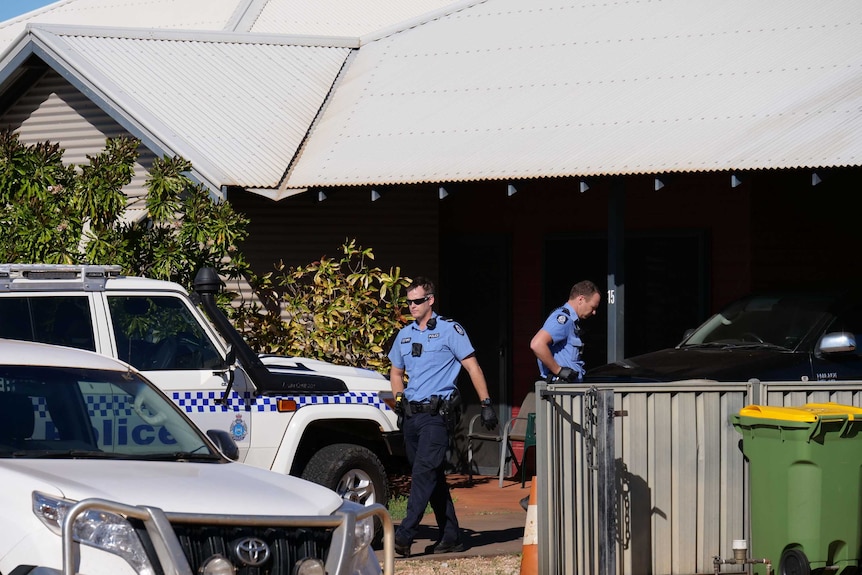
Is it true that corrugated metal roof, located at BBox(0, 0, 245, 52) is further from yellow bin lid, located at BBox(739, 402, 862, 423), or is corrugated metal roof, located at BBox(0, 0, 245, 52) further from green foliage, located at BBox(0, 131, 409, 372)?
yellow bin lid, located at BBox(739, 402, 862, 423)

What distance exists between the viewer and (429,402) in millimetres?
9133

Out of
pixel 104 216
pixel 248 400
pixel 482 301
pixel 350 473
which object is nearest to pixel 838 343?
pixel 350 473

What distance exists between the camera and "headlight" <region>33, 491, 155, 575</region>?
5.09 meters

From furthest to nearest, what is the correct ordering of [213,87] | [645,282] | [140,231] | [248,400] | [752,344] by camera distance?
[213,87] → [645,282] → [140,231] → [752,344] → [248,400]

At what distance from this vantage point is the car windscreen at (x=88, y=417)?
6.09 meters

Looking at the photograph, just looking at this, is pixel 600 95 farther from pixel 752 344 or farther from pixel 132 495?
pixel 132 495

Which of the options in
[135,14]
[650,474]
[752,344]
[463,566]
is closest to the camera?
[650,474]

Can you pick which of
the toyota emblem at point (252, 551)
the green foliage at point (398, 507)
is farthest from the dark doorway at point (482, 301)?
the toyota emblem at point (252, 551)

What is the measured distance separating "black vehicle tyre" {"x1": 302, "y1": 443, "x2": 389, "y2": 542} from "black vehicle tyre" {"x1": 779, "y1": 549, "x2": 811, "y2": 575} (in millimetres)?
3032

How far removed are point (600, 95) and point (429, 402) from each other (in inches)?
204

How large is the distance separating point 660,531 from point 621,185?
15.8 feet

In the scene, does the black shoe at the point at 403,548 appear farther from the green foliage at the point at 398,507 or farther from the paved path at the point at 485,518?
the green foliage at the point at 398,507

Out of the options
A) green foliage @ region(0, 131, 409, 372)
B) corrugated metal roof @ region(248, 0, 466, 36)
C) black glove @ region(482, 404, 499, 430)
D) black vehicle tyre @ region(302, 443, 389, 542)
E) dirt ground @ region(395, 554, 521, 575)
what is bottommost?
dirt ground @ region(395, 554, 521, 575)

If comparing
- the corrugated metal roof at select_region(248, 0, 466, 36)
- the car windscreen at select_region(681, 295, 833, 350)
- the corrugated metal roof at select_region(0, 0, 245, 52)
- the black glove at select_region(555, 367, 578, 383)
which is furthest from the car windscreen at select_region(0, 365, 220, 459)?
the corrugated metal roof at select_region(0, 0, 245, 52)
